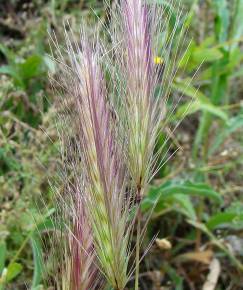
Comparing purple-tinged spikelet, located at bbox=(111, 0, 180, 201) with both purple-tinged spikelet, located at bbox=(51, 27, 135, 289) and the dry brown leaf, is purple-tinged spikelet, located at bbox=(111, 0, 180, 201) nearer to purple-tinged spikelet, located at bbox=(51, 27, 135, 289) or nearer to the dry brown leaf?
purple-tinged spikelet, located at bbox=(51, 27, 135, 289)

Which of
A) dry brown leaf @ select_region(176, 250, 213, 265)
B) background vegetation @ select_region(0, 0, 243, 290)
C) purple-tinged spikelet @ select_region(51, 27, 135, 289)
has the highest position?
purple-tinged spikelet @ select_region(51, 27, 135, 289)

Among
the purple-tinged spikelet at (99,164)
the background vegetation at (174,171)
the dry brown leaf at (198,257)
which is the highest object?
the purple-tinged spikelet at (99,164)

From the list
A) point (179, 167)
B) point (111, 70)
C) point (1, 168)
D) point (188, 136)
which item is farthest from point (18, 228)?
point (188, 136)

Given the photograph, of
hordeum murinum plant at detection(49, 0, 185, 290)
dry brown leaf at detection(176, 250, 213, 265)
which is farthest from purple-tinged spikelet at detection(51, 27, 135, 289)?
dry brown leaf at detection(176, 250, 213, 265)

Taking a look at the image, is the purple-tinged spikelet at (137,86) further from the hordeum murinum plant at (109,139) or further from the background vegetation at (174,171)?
the background vegetation at (174,171)

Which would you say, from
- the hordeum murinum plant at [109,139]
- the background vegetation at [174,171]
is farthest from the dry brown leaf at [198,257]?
the hordeum murinum plant at [109,139]

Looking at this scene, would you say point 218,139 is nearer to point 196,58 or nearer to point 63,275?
point 196,58

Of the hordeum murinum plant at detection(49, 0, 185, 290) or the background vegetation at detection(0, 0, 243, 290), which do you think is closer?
the hordeum murinum plant at detection(49, 0, 185, 290)

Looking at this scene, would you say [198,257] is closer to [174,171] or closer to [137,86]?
[174,171]
